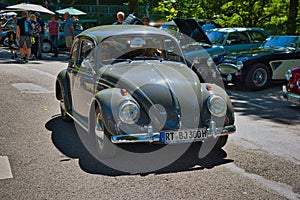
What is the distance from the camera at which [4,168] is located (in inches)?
213

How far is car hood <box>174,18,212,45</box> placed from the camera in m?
13.5

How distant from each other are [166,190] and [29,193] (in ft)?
4.69

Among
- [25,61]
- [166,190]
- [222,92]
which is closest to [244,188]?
[166,190]

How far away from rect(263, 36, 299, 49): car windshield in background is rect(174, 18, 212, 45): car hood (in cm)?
181

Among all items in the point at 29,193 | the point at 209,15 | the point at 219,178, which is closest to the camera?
the point at 29,193

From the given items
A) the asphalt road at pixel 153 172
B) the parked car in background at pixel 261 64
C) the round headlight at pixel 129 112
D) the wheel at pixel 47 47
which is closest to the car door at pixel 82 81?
the asphalt road at pixel 153 172

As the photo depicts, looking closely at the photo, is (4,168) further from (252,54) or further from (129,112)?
(252,54)

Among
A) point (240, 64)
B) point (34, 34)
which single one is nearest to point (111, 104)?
point (240, 64)

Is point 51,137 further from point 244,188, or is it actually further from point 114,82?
point 244,188

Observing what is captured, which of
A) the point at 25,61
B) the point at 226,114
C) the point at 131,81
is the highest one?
the point at 131,81

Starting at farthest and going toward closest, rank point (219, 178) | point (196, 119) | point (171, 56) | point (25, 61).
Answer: point (25, 61) < point (171, 56) < point (196, 119) < point (219, 178)

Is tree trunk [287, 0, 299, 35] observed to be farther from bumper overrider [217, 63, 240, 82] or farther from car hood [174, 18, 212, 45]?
bumper overrider [217, 63, 240, 82]

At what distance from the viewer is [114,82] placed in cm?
595

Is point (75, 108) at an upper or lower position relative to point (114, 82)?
lower
